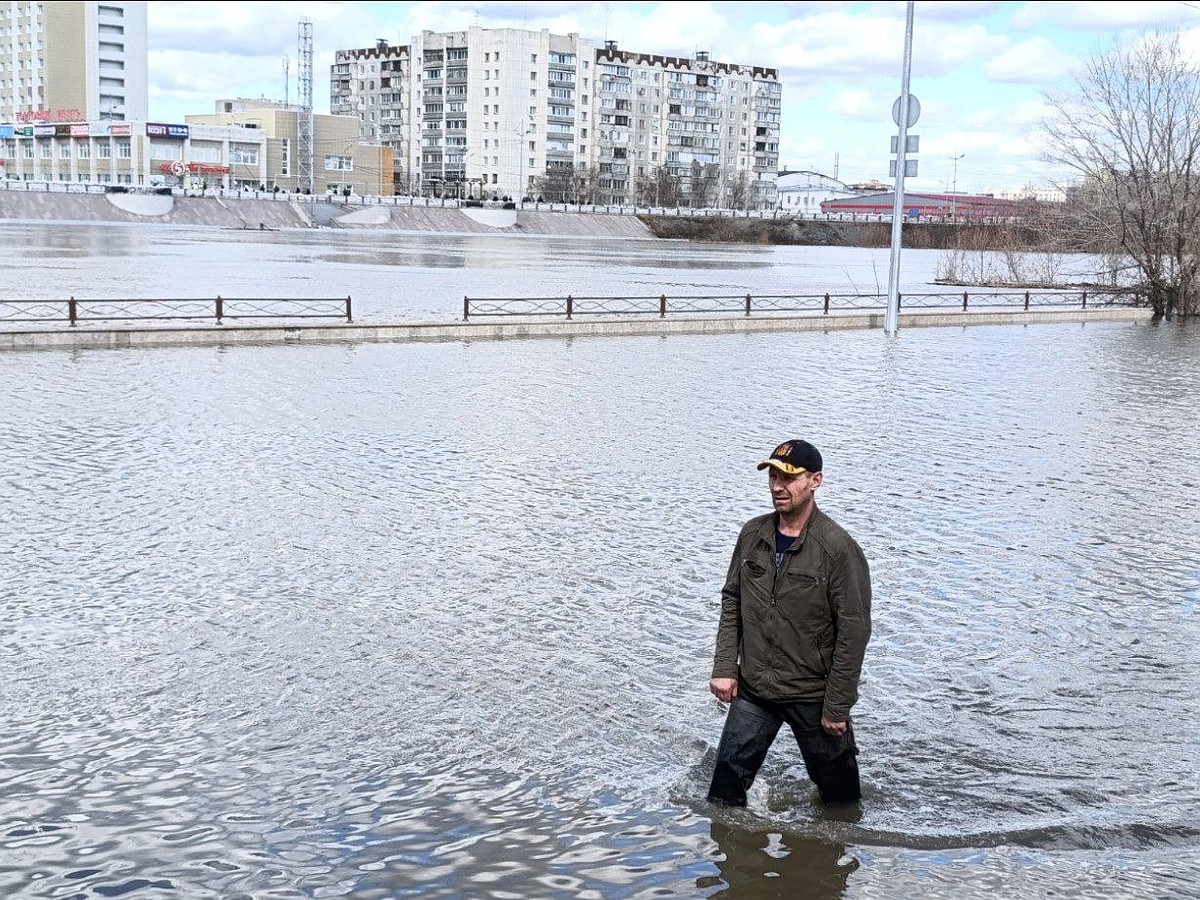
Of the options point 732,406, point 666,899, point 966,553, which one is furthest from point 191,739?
point 732,406

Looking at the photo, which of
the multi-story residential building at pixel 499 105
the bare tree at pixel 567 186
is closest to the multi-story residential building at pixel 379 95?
the multi-story residential building at pixel 499 105

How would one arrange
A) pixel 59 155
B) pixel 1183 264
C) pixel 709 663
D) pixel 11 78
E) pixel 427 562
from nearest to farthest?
pixel 709 663
pixel 427 562
pixel 1183 264
pixel 59 155
pixel 11 78

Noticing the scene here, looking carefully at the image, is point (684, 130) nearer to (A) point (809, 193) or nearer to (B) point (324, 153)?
(A) point (809, 193)

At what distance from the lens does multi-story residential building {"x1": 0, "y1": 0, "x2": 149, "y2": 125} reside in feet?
Answer: 483

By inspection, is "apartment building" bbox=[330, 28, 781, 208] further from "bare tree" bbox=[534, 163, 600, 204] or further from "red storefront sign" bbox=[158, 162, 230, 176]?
"red storefront sign" bbox=[158, 162, 230, 176]

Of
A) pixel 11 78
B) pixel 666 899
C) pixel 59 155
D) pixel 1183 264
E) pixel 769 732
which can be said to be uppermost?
pixel 11 78

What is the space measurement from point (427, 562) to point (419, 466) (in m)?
3.69

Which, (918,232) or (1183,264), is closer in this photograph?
(1183,264)

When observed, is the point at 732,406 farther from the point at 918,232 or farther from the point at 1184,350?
the point at 918,232

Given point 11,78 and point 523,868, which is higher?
point 11,78

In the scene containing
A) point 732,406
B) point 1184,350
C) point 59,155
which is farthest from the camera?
point 59,155

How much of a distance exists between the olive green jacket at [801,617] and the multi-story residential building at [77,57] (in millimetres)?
154072

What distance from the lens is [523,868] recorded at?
5.34 m

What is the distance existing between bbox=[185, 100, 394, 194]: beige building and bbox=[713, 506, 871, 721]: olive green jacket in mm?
146579
